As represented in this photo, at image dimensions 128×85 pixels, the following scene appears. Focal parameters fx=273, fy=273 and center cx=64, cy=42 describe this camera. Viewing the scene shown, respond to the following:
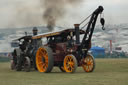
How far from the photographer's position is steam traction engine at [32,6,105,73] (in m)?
15.0

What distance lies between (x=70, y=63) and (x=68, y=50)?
94 cm

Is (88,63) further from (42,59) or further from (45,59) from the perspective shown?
(42,59)

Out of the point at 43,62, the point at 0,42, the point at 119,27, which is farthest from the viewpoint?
the point at 119,27

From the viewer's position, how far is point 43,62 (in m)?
16.6

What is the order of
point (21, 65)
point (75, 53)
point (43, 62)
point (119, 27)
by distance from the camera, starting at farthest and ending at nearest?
point (119, 27) < point (21, 65) < point (43, 62) < point (75, 53)

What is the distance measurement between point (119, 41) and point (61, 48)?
5034 inches

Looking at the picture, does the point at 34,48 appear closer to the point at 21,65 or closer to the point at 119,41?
the point at 21,65

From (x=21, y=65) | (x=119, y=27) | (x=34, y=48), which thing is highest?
(x=119, y=27)

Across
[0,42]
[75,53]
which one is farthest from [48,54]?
[0,42]

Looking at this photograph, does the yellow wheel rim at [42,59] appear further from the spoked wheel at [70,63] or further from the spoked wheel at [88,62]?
the spoked wheel at [88,62]

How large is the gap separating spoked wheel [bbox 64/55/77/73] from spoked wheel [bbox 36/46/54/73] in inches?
43.9

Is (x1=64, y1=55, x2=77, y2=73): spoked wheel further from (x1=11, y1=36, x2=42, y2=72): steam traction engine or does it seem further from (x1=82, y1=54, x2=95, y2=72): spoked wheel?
(x1=11, y1=36, x2=42, y2=72): steam traction engine

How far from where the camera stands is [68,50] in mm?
15266

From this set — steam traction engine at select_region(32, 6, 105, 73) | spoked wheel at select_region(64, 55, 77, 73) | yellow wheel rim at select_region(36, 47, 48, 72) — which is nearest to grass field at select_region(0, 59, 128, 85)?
spoked wheel at select_region(64, 55, 77, 73)
